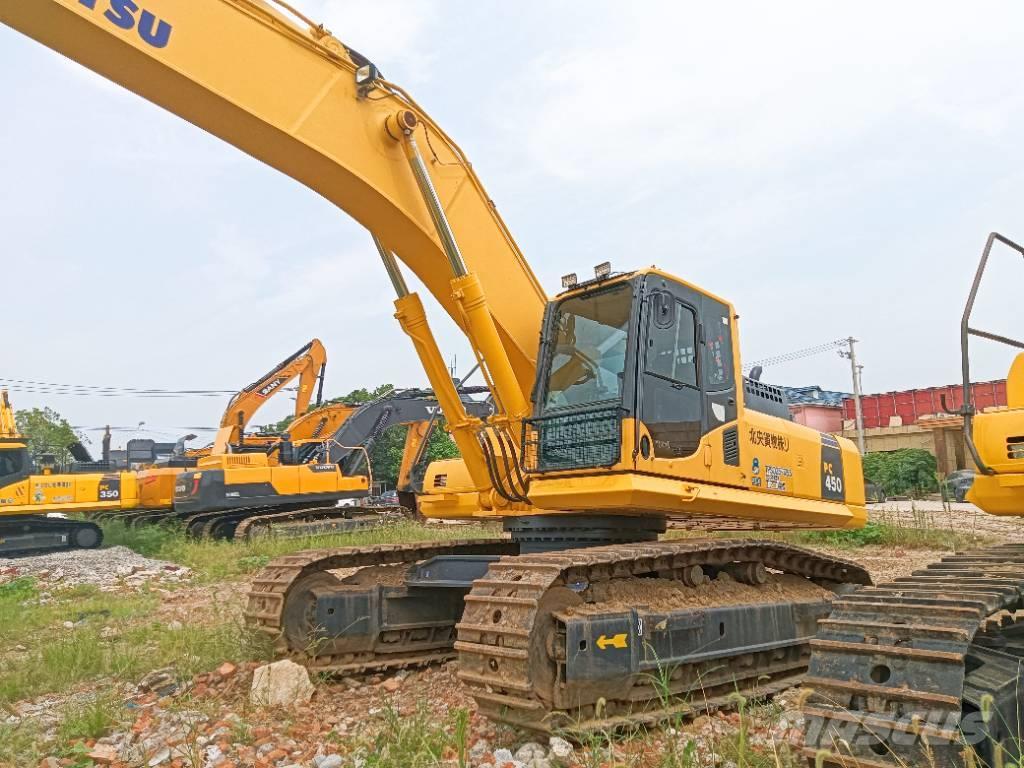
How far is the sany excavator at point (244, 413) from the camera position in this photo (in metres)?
17.0

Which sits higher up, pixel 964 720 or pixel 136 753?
pixel 964 720

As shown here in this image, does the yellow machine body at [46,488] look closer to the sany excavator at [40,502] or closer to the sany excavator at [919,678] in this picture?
the sany excavator at [40,502]

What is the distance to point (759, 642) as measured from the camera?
207 inches

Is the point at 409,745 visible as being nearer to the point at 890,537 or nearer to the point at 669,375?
the point at 669,375

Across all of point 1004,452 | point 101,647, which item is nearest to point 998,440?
point 1004,452

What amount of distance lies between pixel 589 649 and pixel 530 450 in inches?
62.7

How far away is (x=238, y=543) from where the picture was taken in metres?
15.0

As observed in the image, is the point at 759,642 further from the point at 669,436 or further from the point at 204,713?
the point at 204,713

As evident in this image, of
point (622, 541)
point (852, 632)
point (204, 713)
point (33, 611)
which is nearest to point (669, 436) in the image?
point (622, 541)

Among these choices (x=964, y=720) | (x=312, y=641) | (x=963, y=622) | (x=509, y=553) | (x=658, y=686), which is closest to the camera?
(x=964, y=720)

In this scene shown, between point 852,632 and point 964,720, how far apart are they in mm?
542

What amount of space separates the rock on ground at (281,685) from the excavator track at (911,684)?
3.15 metres

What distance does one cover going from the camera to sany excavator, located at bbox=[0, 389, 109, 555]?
15.9 metres

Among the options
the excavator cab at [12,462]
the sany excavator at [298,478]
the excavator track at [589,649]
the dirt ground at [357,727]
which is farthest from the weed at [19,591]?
the excavator track at [589,649]
